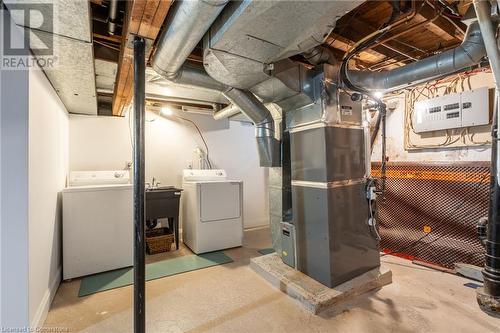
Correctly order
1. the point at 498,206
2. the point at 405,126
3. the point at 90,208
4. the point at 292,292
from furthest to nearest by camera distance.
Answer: the point at 405,126 → the point at 90,208 → the point at 292,292 → the point at 498,206

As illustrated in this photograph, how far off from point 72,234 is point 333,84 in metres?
3.27

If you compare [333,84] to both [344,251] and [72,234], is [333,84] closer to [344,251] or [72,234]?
[344,251]

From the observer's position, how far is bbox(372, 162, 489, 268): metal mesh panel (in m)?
2.69

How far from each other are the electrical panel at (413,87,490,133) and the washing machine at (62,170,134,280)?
3885 mm

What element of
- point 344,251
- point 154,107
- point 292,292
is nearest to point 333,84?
point 344,251

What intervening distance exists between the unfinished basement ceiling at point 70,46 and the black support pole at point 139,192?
1.09ft

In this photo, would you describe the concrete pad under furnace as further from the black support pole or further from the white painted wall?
the white painted wall

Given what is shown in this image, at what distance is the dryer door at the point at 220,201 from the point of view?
3.51 m

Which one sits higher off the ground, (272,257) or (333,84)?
(333,84)

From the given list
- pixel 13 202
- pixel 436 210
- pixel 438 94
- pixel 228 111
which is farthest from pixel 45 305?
pixel 438 94

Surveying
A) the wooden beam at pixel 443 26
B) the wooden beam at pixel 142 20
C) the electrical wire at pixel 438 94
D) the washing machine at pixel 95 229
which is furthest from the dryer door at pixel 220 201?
the wooden beam at pixel 443 26

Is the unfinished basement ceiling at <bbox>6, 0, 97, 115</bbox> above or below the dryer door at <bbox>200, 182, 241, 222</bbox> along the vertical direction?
above

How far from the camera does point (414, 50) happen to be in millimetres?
2637

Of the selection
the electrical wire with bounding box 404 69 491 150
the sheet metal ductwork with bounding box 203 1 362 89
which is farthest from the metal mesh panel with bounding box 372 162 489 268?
the sheet metal ductwork with bounding box 203 1 362 89
